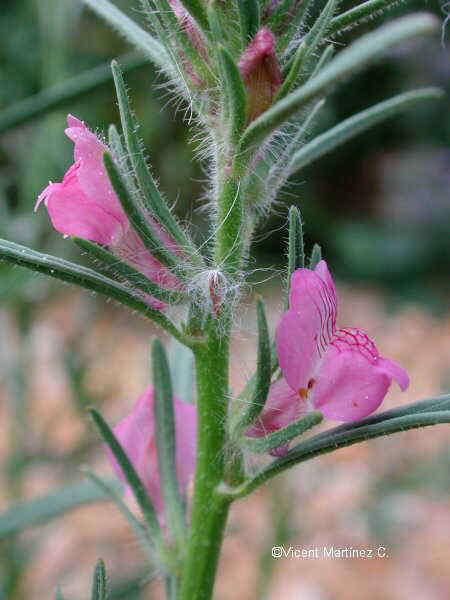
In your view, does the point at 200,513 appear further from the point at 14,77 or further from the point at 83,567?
the point at 83,567

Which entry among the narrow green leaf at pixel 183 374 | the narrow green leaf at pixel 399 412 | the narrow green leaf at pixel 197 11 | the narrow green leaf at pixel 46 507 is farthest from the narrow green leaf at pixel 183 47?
the narrow green leaf at pixel 46 507

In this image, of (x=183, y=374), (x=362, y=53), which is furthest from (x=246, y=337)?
(x=362, y=53)

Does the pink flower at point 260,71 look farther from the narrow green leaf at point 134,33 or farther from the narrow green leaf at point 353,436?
the narrow green leaf at point 353,436

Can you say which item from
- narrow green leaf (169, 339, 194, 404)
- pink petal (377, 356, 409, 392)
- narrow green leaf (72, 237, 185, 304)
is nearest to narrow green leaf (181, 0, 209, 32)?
narrow green leaf (72, 237, 185, 304)

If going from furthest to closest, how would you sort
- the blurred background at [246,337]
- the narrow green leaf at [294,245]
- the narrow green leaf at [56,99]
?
the blurred background at [246,337] < the narrow green leaf at [56,99] < the narrow green leaf at [294,245]

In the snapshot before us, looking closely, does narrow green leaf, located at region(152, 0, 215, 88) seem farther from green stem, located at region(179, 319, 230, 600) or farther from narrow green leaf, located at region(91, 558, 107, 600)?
narrow green leaf, located at region(91, 558, 107, 600)

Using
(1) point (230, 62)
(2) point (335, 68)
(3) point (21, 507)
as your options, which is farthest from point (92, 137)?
(3) point (21, 507)

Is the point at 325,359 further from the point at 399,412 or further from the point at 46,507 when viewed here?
the point at 46,507
